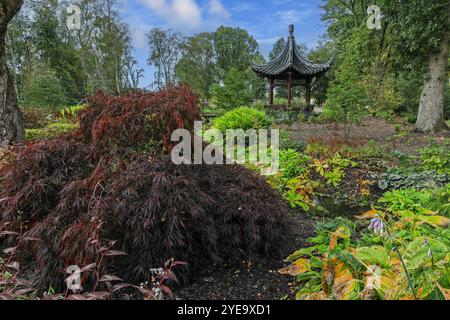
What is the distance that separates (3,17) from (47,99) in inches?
386

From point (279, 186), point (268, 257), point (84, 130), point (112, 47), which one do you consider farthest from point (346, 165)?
point (112, 47)

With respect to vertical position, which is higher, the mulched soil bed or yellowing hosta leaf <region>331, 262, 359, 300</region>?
yellowing hosta leaf <region>331, 262, 359, 300</region>

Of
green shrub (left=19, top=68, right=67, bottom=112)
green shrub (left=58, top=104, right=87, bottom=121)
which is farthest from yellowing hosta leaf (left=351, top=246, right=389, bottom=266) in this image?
green shrub (left=19, top=68, right=67, bottom=112)

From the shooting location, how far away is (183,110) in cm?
212

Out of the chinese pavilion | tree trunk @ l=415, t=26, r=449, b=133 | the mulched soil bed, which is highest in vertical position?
the chinese pavilion

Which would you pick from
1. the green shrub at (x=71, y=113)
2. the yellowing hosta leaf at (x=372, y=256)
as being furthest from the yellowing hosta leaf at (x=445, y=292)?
the green shrub at (x=71, y=113)

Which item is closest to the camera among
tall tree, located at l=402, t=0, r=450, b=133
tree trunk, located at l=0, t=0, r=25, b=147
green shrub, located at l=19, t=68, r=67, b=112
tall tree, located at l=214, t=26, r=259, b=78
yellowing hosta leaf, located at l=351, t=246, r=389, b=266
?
yellowing hosta leaf, located at l=351, t=246, r=389, b=266

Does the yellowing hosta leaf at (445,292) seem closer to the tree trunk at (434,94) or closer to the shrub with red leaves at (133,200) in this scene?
the shrub with red leaves at (133,200)

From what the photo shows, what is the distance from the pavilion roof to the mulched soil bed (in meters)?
12.2

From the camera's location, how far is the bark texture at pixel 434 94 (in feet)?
26.1

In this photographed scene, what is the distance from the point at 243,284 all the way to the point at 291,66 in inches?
490

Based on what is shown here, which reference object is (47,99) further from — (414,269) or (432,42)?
(414,269)

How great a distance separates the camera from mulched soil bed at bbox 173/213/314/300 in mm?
1939

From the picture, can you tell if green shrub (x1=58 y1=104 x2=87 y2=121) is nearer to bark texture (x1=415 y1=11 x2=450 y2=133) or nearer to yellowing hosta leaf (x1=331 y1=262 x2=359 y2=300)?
yellowing hosta leaf (x1=331 y1=262 x2=359 y2=300)
